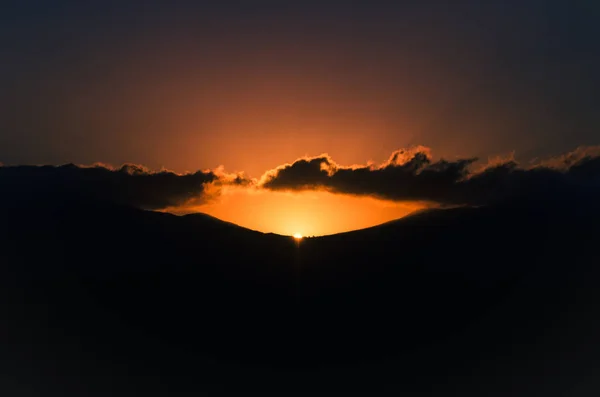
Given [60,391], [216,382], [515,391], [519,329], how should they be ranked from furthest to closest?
[519,329], [216,382], [515,391], [60,391]

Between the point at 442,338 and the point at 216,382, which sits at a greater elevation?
the point at 442,338

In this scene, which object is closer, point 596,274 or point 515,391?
point 515,391

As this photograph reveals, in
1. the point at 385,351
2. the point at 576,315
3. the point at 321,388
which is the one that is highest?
the point at 576,315

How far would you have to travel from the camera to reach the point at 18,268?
621 ft

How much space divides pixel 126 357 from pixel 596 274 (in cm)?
16270

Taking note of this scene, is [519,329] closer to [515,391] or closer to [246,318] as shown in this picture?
[515,391]

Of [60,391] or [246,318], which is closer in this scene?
[60,391]

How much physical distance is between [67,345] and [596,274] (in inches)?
7025

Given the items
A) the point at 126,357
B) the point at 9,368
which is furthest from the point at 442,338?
the point at 9,368

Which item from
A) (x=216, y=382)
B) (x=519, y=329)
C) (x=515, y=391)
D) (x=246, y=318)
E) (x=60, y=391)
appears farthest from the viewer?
(x=246, y=318)

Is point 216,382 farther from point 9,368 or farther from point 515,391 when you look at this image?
point 515,391

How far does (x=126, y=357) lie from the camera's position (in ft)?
546

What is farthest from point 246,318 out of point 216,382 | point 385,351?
point 385,351

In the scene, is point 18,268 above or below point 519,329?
above
